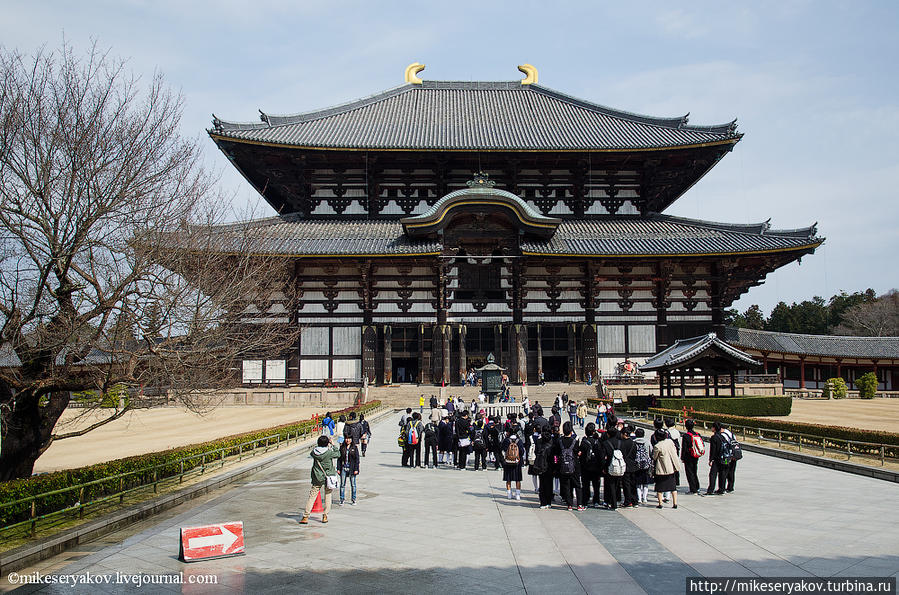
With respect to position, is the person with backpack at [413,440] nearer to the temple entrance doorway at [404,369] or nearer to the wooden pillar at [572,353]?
the wooden pillar at [572,353]

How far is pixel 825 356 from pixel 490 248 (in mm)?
30078

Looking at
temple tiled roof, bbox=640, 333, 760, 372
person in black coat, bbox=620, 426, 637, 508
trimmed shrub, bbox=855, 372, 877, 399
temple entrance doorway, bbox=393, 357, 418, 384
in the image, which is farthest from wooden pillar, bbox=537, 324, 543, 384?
person in black coat, bbox=620, 426, 637, 508

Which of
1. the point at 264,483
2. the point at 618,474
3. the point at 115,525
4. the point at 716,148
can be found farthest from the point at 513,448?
the point at 716,148

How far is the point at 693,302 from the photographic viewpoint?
4094 cm

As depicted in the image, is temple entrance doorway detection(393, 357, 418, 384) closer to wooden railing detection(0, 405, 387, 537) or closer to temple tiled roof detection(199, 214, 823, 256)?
temple tiled roof detection(199, 214, 823, 256)

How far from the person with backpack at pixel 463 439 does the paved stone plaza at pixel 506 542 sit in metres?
2.71

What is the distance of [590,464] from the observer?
1235 cm

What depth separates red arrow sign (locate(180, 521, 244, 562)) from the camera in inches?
349

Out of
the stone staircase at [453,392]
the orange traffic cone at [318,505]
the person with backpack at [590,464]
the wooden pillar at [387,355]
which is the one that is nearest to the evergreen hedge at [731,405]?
the stone staircase at [453,392]

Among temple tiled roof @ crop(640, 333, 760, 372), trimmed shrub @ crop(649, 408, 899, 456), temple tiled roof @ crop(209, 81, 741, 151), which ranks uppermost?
temple tiled roof @ crop(209, 81, 741, 151)

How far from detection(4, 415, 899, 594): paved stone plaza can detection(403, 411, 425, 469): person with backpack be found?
9.15 ft

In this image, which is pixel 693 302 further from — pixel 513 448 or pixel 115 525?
pixel 115 525

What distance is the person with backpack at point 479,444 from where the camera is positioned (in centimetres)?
1716

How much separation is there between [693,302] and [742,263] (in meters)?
3.85
